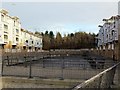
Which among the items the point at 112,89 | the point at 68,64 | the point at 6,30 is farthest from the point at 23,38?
the point at 112,89

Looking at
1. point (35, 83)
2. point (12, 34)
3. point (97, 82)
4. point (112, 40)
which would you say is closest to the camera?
point (97, 82)

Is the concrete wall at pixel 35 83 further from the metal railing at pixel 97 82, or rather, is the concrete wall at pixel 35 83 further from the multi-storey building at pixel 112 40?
the multi-storey building at pixel 112 40

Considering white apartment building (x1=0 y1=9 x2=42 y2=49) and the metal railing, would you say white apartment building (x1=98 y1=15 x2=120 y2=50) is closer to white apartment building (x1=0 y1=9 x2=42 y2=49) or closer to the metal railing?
white apartment building (x1=0 y1=9 x2=42 y2=49)

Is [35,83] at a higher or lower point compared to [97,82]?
lower

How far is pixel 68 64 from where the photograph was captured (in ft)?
50.9

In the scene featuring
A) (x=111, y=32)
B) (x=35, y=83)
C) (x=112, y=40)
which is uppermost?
(x=111, y=32)

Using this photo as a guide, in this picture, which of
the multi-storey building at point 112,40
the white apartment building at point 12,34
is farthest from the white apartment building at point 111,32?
the white apartment building at point 12,34

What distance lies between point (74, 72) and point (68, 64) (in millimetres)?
1117

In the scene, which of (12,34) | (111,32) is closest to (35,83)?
(111,32)

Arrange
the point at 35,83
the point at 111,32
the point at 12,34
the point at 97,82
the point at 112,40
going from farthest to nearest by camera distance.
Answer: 1. the point at 12,34
2. the point at 111,32
3. the point at 112,40
4. the point at 35,83
5. the point at 97,82

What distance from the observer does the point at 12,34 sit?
78.9 meters

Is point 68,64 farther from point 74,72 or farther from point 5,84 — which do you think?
point 5,84

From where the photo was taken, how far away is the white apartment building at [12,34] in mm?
68812

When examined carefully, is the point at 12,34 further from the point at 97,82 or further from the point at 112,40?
the point at 97,82
